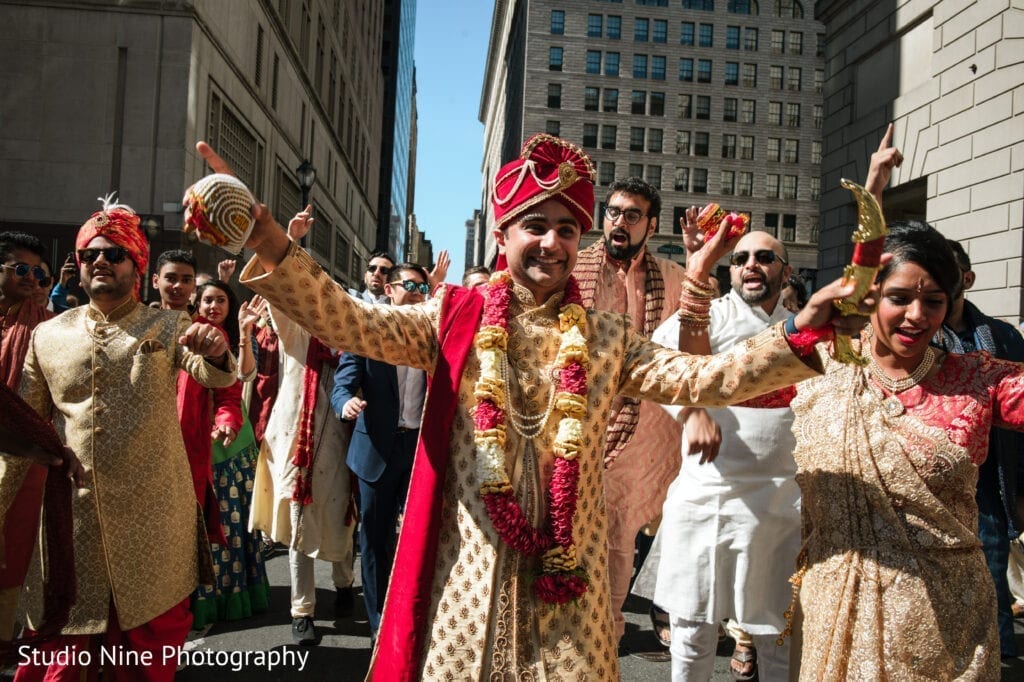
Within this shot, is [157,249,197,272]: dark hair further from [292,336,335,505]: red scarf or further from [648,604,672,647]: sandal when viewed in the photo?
[648,604,672,647]: sandal

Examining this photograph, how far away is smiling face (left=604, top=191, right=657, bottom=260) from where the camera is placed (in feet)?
15.0

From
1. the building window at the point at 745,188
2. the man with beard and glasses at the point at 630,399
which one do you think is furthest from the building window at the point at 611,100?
the man with beard and glasses at the point at 630,399

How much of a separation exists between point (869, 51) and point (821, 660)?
47.5 ft

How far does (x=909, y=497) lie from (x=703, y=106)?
66100 mm

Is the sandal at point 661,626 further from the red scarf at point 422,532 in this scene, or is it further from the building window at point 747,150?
the building window at point 747,150

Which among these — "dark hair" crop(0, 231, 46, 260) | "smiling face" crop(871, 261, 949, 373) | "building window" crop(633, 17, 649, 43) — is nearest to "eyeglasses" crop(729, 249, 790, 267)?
"smiling face" crop(871, 261, 949, 373)

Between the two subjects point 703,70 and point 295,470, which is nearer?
point 295,470

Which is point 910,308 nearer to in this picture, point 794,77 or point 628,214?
point 628,214

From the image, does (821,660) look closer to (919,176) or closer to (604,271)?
(604,271)

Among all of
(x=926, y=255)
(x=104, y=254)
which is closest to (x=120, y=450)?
(x=104, y=254)

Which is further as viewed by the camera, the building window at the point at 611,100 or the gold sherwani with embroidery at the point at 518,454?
the building window at the point at 611,100

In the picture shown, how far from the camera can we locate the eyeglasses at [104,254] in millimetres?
3830

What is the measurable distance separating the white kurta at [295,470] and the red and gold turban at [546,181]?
3.06 meters

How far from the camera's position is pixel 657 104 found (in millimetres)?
64312
